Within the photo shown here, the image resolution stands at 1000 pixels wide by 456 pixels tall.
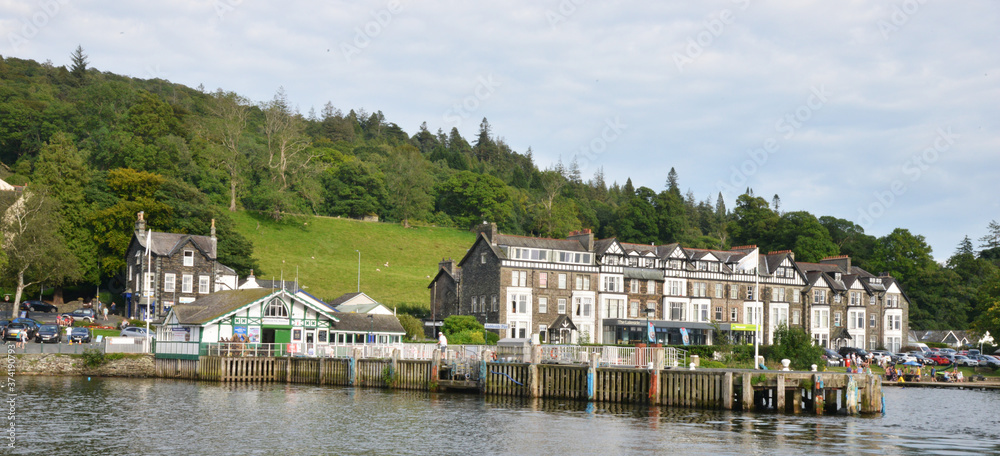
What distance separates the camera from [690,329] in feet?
279

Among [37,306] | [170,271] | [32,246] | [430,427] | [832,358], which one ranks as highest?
[32,246]

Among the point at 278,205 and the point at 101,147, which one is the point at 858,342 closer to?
the point at 278,205

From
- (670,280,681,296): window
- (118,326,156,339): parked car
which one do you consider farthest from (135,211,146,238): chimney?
(670,280,681,296): window

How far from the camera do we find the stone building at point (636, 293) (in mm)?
82062

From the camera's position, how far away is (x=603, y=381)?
41875 mm

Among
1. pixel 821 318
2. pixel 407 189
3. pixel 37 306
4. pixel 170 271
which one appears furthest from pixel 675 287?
pixel 37 306

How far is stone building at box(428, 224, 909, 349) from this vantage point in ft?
269

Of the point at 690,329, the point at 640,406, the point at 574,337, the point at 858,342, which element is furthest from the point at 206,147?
the point at 640,406

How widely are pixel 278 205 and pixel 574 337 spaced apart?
4836cm

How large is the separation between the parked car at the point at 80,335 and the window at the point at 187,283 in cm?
2048

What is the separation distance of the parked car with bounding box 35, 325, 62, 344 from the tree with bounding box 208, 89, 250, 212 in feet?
181

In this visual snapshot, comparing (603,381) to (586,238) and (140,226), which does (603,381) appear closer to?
(586,238)

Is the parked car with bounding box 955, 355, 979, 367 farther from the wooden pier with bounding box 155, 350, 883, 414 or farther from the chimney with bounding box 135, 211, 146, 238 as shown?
the chimney with bounding box 135, 211, 146, 238

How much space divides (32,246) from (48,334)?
61.6 feet
